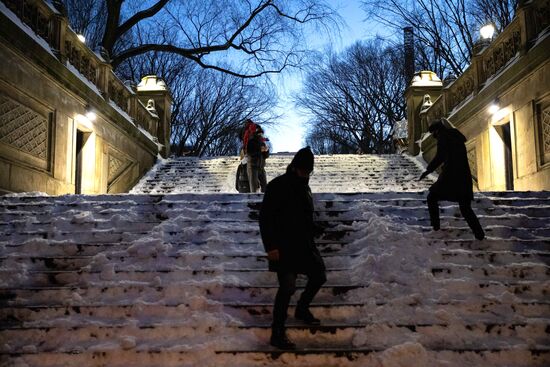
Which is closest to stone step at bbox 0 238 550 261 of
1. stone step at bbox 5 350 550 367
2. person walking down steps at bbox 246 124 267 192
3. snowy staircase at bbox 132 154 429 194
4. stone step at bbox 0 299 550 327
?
stone step at bbox 0 299 550 327

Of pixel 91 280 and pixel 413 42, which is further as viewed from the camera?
pixel 413 42

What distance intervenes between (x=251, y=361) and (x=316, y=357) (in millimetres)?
538

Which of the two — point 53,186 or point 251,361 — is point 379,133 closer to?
point 53,186

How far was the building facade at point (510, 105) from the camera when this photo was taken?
9148 mm

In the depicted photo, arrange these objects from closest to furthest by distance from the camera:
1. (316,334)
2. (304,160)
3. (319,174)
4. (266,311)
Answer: (304,160) < (316,334) < (266,311) < (319,174)

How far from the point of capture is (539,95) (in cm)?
915

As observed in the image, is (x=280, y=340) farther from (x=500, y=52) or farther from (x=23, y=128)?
(x=500, y=52)

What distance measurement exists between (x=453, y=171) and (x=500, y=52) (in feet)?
22.7

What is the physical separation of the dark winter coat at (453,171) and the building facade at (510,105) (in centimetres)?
401

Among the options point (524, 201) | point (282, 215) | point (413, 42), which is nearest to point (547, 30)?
point (524, 201)

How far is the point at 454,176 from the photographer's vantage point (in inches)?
228

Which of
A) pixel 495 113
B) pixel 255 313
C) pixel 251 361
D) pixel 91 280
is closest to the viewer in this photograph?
pixel 251 361

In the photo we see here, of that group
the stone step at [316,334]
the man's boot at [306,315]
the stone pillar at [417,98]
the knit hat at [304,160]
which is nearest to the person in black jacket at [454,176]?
the stone step at [316,334]

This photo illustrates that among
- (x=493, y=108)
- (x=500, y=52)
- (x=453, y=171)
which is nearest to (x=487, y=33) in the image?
(x=500, y=52)
